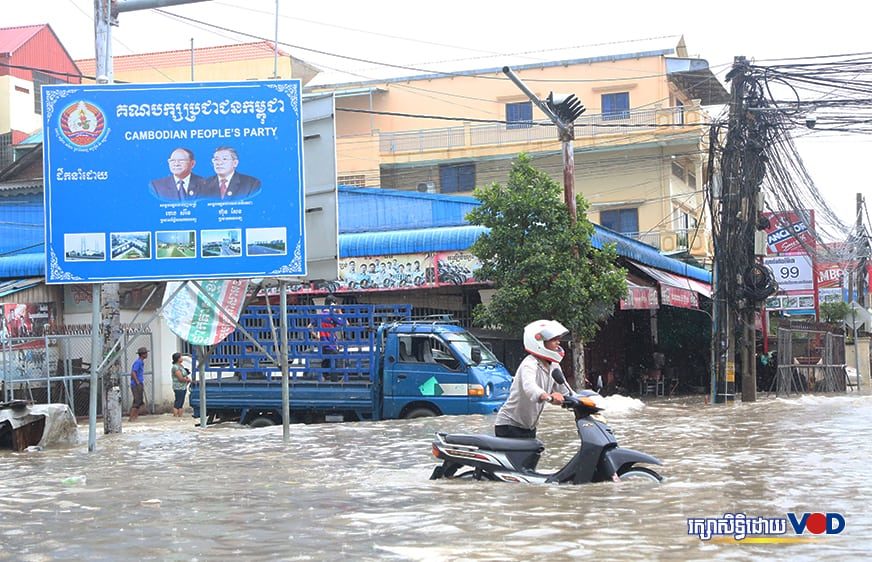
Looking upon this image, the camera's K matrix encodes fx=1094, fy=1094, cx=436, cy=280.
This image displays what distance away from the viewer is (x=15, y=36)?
45.3 metres

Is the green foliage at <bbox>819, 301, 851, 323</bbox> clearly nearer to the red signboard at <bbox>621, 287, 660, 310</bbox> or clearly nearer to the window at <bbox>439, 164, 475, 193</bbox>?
the window at <bbox>439, 164, 475, 193</bbox>

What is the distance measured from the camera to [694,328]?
106ft

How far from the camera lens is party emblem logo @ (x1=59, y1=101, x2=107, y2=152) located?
48.0ft

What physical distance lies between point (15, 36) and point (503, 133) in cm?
2068

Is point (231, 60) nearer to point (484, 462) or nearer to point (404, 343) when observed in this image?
point (404, 343)

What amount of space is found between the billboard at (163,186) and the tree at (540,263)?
9.02 meters

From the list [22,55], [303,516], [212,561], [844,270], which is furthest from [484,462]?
[22,55]

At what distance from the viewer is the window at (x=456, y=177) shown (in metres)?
43.2

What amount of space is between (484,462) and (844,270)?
108 feet

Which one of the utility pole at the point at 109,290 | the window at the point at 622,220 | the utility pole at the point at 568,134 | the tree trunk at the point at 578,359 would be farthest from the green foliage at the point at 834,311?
the utility pole at the point at 109,290

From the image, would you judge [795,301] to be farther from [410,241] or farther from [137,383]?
[137,383]

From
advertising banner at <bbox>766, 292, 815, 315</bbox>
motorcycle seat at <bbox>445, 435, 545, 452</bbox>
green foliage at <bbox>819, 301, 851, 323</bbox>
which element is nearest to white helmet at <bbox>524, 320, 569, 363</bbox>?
motorcycle seat at <bbox>445, 435, 545, 452</bbox>

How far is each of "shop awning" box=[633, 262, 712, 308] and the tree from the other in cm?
470

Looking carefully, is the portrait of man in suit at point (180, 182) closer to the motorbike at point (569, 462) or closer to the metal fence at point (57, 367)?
the motorbike at point (569, 462)
